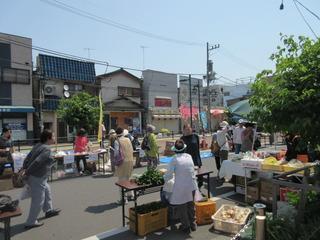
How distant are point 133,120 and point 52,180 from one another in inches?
1166

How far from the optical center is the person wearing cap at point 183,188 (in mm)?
5473

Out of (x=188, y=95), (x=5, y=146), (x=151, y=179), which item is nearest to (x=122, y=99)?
(x=188, y=95)

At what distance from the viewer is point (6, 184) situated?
391 inches

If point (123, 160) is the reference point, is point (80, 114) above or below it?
above

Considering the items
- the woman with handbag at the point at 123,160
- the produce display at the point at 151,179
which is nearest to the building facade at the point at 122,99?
the woman with handbag at the point at 123,160

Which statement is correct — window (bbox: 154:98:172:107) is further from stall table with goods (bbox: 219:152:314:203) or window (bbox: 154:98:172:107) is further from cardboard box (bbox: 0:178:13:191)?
stall table with goods (bbox: 219:152:314:203)

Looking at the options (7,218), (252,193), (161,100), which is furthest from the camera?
(161,100)

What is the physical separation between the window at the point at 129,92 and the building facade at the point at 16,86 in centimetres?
Answer: 1127

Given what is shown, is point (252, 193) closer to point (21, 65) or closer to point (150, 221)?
point (150, 221)

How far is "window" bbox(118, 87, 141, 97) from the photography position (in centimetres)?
3878

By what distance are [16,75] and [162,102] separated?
66.8ft

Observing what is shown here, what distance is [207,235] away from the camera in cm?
550

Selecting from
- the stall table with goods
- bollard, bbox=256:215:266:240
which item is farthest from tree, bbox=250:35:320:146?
the stall table with goods

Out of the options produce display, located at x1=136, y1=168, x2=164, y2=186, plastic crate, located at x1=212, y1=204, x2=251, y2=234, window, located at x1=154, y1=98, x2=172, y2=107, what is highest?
window, located at x1=154, y1=98, x2=172, y2=107
